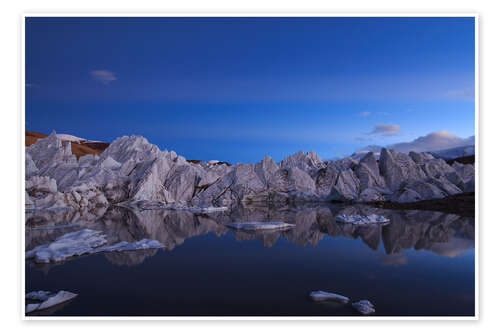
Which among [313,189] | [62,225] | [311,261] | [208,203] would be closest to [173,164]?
[208,203]

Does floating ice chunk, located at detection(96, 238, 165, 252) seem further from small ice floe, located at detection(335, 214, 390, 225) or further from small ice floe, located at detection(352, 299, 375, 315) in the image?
small ice floe, located at detection(335, 214, 390, 225)

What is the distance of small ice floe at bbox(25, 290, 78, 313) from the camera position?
404 cm

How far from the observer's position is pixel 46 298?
14.4 feet

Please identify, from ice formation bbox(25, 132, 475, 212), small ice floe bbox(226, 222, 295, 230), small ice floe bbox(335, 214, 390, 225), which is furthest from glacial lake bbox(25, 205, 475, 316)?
ice formation bbox(25, 132, 475, 212)

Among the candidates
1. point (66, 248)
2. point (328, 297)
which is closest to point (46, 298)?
point (66, 248)

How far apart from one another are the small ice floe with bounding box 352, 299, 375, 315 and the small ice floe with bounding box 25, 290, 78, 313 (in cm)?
410

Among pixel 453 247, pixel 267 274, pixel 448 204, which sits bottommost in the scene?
pixel 448 204

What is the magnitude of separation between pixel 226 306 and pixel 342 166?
89.1 ft

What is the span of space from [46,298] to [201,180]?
67.6 feet

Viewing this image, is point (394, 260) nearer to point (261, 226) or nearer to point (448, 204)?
point (261, 226)

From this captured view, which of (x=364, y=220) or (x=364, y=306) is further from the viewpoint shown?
(x=364, y=220)
